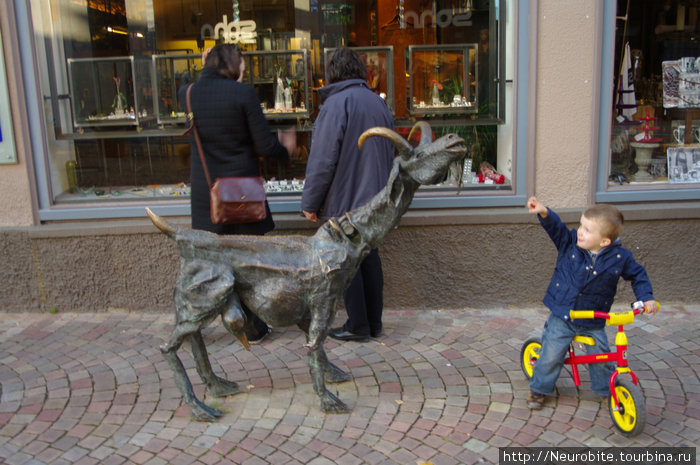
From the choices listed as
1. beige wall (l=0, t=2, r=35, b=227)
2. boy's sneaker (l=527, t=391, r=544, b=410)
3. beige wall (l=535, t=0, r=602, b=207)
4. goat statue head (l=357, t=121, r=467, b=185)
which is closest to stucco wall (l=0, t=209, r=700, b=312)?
beige wall (l=0, t=2, r=35, b=227)

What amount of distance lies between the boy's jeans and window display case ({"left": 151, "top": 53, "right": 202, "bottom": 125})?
12.1ft

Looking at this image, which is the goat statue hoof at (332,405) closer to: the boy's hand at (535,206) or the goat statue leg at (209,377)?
the goat statue leg at (209,377)

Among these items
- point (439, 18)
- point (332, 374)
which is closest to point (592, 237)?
point (332, 374)

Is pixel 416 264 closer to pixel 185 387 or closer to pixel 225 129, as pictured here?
pixel 225 129

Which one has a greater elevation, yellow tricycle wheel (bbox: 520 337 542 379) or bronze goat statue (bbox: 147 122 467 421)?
bronze goat statue (bbox: 147 122 467 421)

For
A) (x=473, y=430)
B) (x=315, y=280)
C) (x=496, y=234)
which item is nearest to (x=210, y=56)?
(x=315, y=280)

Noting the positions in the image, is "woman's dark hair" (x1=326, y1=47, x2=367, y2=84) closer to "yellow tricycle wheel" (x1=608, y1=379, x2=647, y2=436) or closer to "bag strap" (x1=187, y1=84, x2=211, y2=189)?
"bag strap" (x1=187, y1=84, x2=211, y2=189)

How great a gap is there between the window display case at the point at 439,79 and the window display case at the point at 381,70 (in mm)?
164

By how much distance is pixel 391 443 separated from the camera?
347cm

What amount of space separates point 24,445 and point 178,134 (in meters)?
3.04

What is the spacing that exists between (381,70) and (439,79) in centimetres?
52

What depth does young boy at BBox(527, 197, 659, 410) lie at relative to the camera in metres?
3.46

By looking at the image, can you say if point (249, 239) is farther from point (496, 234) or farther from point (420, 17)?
point (420, 17)

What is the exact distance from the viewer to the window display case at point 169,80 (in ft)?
18.9
